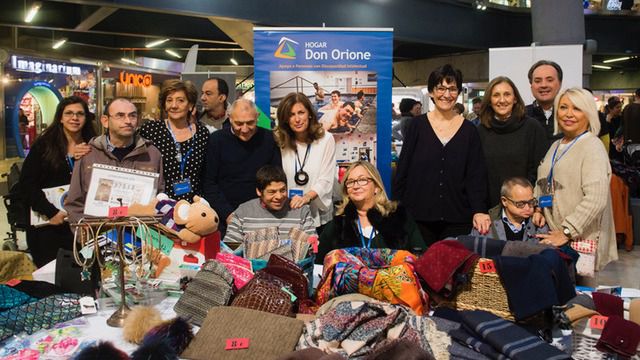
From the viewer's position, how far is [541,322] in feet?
6.00

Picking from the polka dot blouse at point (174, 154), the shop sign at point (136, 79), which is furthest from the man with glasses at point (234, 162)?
the shop sign at point (136, 79)

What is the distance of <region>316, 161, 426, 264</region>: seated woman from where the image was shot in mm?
2697

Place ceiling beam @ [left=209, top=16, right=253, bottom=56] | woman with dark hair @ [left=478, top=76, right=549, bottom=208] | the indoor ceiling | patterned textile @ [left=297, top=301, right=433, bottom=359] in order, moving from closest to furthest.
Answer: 1. patterned textile @ [left=297, top=301, right=433, bottom=359]
2. woman with dark hair @ [left=478, top=76, right=549, bottom=208]
3. the indoor ceiling
4. ceiling beam @ [left=209, top=16, right=253, bottom=56]

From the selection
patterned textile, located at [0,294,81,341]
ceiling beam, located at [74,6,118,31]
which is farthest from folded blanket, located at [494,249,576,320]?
ceiling beam, located at [74,6,118,31]

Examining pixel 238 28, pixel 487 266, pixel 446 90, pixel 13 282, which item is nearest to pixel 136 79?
pixel 238 28

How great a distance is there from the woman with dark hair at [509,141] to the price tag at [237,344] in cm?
194

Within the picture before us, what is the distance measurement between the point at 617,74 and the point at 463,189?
17.4m

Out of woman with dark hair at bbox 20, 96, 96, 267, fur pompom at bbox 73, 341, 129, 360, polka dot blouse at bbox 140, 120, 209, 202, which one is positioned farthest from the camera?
woman with dark hair at bbox 20, 96, 96, 267

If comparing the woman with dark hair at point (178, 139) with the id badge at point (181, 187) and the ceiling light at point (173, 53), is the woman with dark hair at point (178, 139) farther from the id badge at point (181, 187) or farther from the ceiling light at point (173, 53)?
the ceiling light at point (173, 53)

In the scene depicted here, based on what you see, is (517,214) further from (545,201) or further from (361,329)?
(361,329)

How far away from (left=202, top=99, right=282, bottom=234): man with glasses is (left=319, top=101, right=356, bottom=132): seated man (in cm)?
107

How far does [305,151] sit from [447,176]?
88cm

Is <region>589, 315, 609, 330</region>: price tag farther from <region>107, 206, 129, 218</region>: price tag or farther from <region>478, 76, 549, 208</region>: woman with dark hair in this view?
<region>107, 206, 129, 218</region>: price tag

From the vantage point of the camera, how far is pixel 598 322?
1.82 meters
